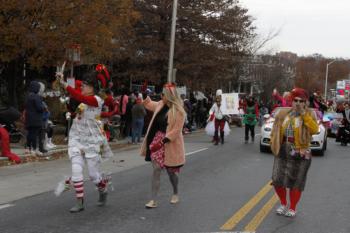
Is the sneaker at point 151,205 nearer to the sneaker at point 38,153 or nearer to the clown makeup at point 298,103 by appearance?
the clown makeup at point 298,103

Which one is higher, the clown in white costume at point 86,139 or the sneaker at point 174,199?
the clown in white costume at point 86,139

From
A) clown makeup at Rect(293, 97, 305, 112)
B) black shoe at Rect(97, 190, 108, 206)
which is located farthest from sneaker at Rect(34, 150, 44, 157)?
clown makeup at Rect(293, 97, 305, 112)

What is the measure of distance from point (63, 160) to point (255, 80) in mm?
49655

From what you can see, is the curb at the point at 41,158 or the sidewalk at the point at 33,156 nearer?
the curb at the point at 41,158

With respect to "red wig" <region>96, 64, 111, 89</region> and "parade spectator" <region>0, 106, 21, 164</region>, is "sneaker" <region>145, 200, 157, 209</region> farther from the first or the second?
"parade spectator" <region>0, 106, 21, 164</region>

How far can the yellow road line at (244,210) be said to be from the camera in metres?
6.70

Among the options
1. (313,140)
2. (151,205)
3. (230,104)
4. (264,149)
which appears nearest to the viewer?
(151,205)

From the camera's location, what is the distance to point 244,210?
25.1ft

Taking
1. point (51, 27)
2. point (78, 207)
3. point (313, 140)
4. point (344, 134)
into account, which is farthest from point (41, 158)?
point (344, 134)

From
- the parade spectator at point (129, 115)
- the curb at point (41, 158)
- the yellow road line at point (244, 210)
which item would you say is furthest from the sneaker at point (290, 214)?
the parade spectator at point (129, 115)

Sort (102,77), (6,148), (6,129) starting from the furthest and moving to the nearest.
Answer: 1. (6,129)
2. (6,148)
3. (102,77)

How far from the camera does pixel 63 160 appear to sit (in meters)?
13.5

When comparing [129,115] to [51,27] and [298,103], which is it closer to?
[51,27]

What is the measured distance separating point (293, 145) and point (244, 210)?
3.98 ft
